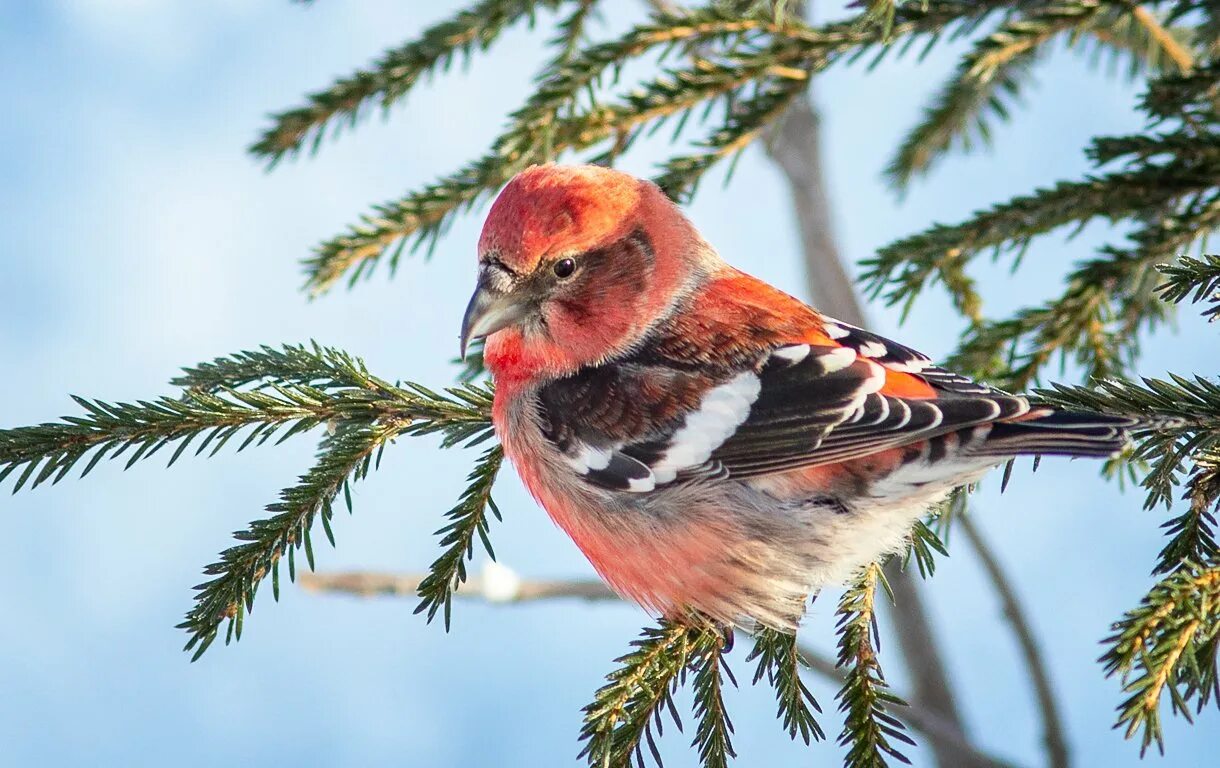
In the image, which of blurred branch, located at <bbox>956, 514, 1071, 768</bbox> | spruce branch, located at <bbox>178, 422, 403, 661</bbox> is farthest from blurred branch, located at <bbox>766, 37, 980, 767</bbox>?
spruce branch, located at <bbox>178, 422, 403, 661</bbox>

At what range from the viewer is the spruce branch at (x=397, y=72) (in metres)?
3.15

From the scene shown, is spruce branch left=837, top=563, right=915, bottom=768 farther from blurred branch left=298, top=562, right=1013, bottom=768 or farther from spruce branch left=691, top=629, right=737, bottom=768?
blurred branch left=298, top=562, right=1013, bottom=768

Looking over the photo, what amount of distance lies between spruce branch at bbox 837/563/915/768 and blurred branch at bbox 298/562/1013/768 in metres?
1.11

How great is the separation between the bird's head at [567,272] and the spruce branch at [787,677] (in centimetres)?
71

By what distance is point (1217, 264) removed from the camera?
2.12 meters

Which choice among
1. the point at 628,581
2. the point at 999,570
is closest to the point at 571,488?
the point at 628,581

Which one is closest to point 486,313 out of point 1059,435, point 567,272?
point 567,272

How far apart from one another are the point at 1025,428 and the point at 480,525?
106cm

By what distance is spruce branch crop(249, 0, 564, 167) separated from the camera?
10.3 ft

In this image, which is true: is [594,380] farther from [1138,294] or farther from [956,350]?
[1138,294]

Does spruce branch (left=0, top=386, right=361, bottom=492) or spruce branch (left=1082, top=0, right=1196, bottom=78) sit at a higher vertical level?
spruce branch (left=1082, top=0, right=1196, bottom=78)

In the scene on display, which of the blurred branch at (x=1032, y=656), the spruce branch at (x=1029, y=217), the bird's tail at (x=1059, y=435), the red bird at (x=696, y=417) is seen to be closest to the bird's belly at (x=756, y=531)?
the red bird at (x=696, y=417)

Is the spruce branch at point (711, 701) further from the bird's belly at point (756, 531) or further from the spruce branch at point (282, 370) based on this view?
the spruce branch at point (282, 370)

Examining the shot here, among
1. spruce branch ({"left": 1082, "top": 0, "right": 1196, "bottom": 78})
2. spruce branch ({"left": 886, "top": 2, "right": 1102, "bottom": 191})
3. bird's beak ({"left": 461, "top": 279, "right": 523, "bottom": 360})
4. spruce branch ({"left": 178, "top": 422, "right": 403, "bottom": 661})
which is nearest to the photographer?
spruce branch ({"left": 178, "top": 422, "right": 403, "bottom": 661})
